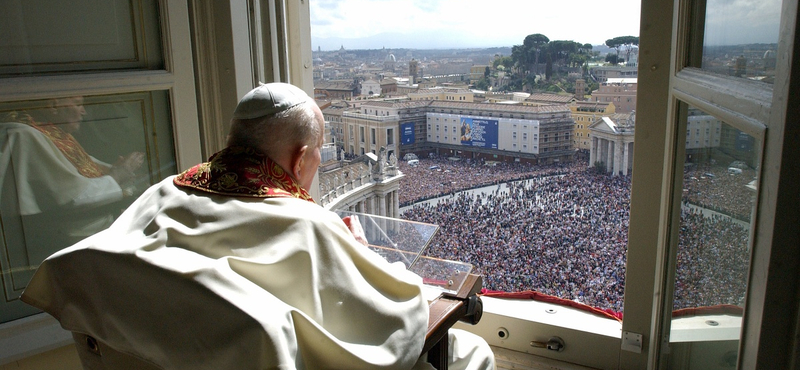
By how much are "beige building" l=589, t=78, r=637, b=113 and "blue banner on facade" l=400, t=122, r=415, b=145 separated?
35.4 inches

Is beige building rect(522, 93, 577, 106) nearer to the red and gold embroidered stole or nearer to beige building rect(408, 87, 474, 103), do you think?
beige building rect(408, 87, 474, 103)

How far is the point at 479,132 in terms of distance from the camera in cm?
279

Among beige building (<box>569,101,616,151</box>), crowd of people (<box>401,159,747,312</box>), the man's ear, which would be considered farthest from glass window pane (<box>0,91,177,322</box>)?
beige building (<box>569,101,616,151</box>)

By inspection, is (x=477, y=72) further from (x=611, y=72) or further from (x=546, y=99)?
(x=611, y=72)

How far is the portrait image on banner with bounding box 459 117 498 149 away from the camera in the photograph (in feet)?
9.04

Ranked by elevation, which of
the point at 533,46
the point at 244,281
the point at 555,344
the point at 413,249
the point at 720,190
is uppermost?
the point at 533,46

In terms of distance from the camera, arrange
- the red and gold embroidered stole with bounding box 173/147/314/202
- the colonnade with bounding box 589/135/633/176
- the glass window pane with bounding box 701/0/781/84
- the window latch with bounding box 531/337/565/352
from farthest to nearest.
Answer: the window latch with bounding box 531/337/565/352 < the colonnade with bounding box 589/135/633/176 < the red and gold embroidered stole with bounding box 173/147/314/202 < the glass window pane with bounding box 701/0/781/84

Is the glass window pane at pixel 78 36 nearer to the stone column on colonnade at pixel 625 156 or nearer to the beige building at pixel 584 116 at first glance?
the beige building at pixel 584 116

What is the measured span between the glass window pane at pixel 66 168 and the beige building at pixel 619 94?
1739 millimetres

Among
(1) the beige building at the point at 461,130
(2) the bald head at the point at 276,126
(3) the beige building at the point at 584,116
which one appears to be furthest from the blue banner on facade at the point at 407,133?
(2) the bald head at the point at 276,126

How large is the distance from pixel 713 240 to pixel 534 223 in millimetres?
1383

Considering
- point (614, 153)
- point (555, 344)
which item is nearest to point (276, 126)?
point (614, 153)

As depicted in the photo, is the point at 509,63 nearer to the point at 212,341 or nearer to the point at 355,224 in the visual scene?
the point at 355,224

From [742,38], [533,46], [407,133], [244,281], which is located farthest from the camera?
[407,133]
